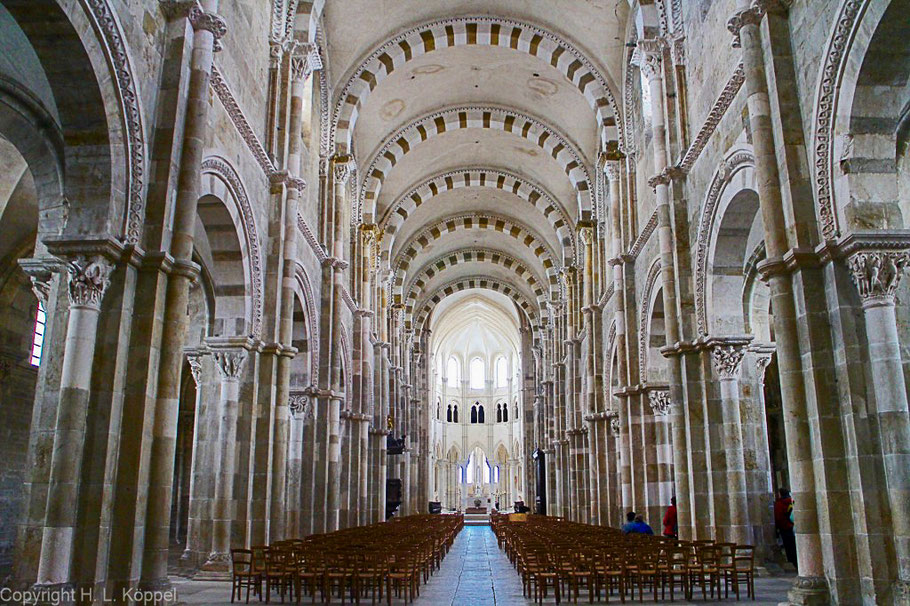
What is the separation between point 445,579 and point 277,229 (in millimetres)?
7679

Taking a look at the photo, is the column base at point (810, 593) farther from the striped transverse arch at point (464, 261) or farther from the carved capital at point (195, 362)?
the striped transverse arch at point (464, 261)

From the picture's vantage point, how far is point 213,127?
11.9 meters

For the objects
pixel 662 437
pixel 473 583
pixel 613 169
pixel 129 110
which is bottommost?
pixel 473 583

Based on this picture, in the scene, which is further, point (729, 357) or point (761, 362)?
point (761, 362)

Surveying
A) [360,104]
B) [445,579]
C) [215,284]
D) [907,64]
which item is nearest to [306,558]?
[445,579]

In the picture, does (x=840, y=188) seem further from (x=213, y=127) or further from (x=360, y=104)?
(x=360, y=104)

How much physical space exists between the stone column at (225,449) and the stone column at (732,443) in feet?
28.7

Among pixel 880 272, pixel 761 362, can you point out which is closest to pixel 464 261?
pixel 761 362

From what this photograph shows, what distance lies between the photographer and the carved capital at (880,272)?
8.27m

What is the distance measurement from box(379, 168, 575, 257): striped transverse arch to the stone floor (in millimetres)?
18793

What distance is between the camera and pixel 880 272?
829 cm

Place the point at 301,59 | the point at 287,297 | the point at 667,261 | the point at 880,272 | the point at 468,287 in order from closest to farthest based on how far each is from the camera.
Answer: the point at 880,272, the point at 667,261, the point at 287,297, the point at 301,59, the point at 468,287

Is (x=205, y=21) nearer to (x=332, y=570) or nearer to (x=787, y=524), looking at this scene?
(x=332, y=570)

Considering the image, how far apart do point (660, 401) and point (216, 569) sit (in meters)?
11.3
